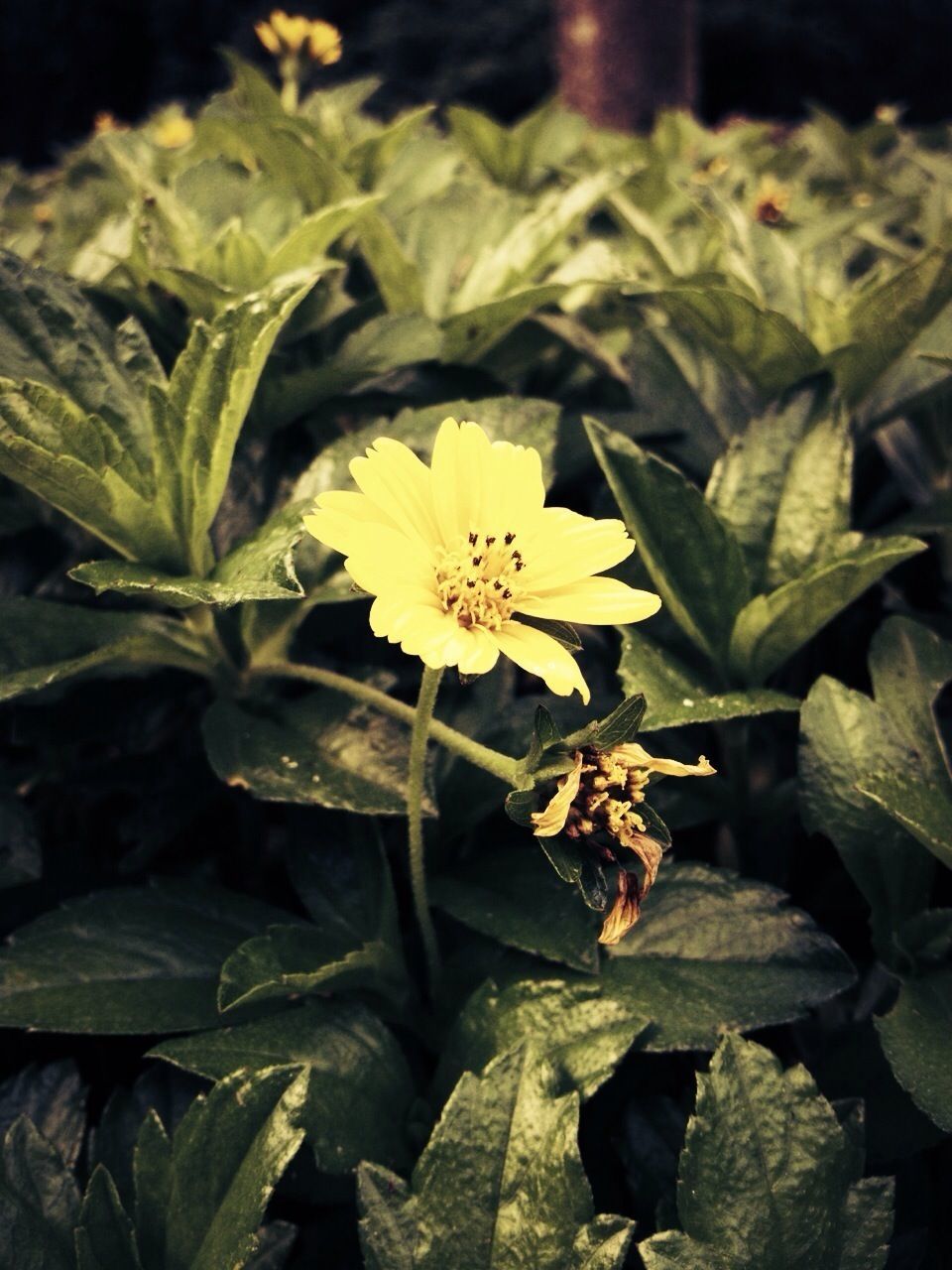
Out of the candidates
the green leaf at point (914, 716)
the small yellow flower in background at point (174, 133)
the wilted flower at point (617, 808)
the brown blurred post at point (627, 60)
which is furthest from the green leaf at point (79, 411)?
the brown blurred post at point (627, 60)

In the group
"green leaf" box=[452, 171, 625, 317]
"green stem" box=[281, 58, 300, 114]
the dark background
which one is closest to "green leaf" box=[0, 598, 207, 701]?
"green leaf" box=[452, 171, 625, 317]

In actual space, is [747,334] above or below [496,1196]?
above

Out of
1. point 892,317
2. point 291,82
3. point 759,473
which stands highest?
point 291,82

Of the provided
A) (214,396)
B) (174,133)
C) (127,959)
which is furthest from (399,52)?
(127,959)

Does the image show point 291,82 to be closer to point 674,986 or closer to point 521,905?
point 521,905

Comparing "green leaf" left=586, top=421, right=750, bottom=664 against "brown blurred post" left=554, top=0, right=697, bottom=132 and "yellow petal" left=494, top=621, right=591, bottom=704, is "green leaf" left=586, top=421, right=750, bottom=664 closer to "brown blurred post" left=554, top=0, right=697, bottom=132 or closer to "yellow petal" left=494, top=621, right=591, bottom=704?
"yellow petal" left=494, top=621, right=591, bottom=704

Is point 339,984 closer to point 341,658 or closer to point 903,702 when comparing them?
point 341,658
